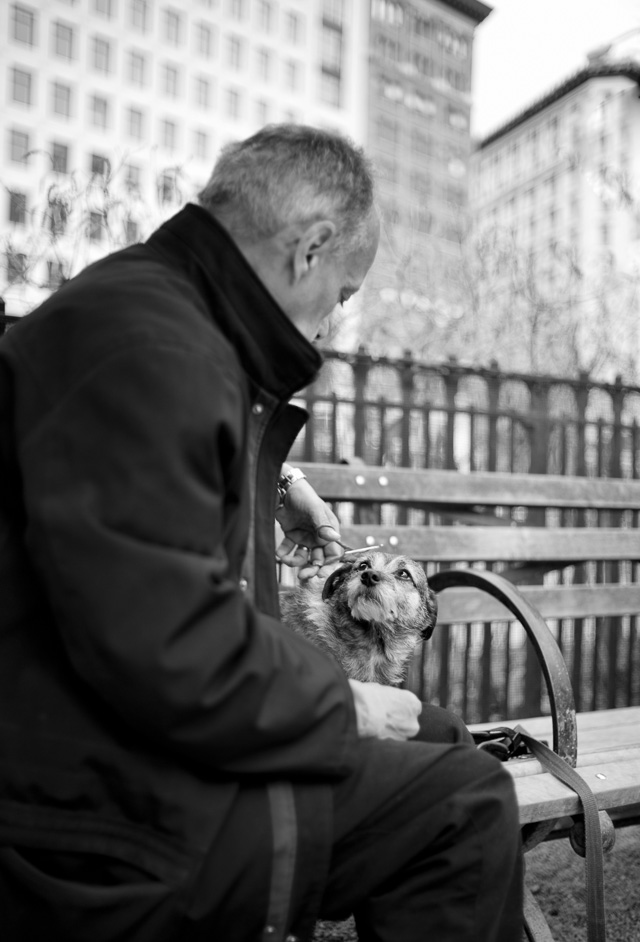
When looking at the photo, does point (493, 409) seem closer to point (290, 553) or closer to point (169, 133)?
point (290, 553)

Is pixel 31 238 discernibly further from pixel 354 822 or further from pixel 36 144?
pixel 36 144

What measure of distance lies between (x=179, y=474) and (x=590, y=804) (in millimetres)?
1516

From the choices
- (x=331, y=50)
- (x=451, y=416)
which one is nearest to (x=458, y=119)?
(x=331, y=50)

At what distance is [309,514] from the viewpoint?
2541mm

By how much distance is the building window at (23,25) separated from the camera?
1975 inches

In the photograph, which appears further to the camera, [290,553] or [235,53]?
[235,53]

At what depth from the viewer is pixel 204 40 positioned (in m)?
58.8

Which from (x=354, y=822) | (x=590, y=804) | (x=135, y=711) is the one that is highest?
(x=135, y=711)

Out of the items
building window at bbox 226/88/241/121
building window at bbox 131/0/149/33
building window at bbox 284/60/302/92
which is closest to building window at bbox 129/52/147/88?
building window at bbox 131/0/149/33

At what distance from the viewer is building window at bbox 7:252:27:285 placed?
4.64 metres

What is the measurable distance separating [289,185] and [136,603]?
0.98m

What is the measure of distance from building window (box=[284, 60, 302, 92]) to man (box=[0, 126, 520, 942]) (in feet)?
228

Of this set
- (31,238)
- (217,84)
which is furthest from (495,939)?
(217,84)

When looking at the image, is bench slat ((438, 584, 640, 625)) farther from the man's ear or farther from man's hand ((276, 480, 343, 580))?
the man's ear
